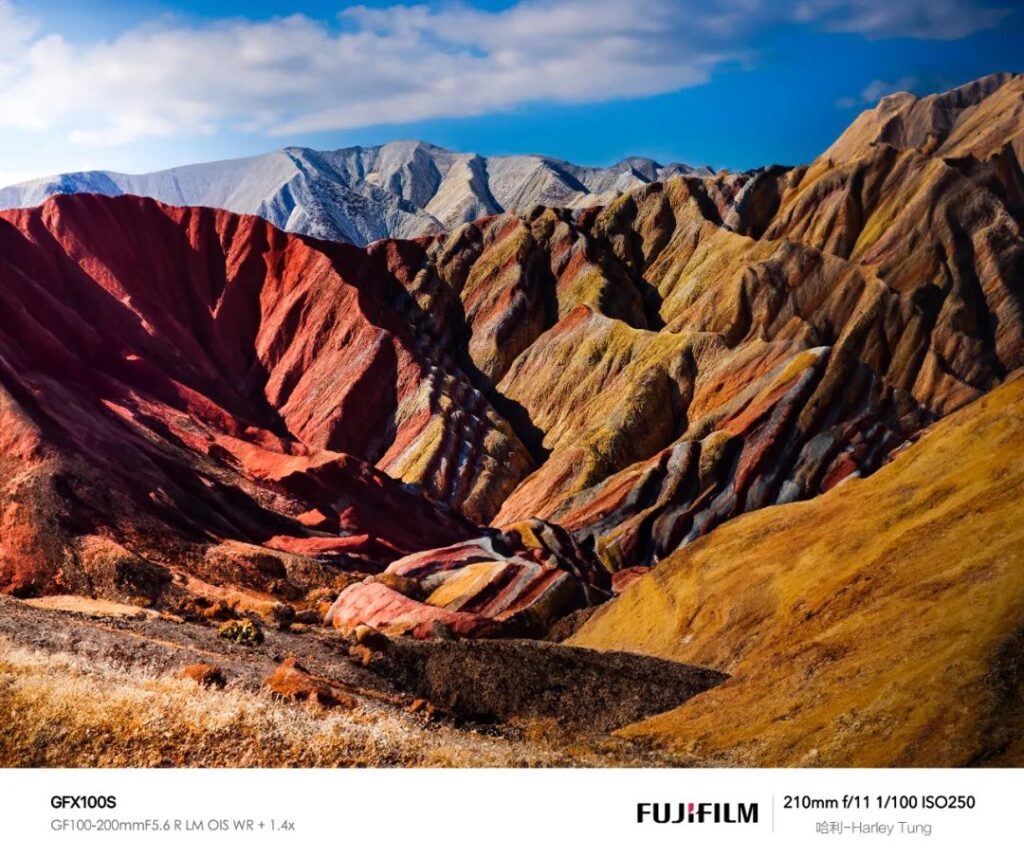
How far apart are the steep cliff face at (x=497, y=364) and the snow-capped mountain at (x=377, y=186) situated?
2522 centimetres

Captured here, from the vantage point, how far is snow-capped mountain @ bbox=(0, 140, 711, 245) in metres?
94.9

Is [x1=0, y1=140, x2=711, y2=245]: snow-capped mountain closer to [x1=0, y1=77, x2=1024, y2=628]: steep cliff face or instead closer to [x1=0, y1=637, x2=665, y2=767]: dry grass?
[x1=0, y1=77, x2=1024, y2=628]: steep cliff face

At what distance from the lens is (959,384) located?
52094mm

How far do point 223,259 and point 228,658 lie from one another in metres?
52.7

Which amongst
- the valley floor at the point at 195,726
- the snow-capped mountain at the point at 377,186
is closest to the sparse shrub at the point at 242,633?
the valley floor at the point at 195,726

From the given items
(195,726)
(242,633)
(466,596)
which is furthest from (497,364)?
(195,726)

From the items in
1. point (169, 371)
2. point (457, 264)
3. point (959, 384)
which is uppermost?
point (457, 264)

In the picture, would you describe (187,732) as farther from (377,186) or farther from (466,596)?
(377,186)

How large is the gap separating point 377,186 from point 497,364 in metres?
94.7
